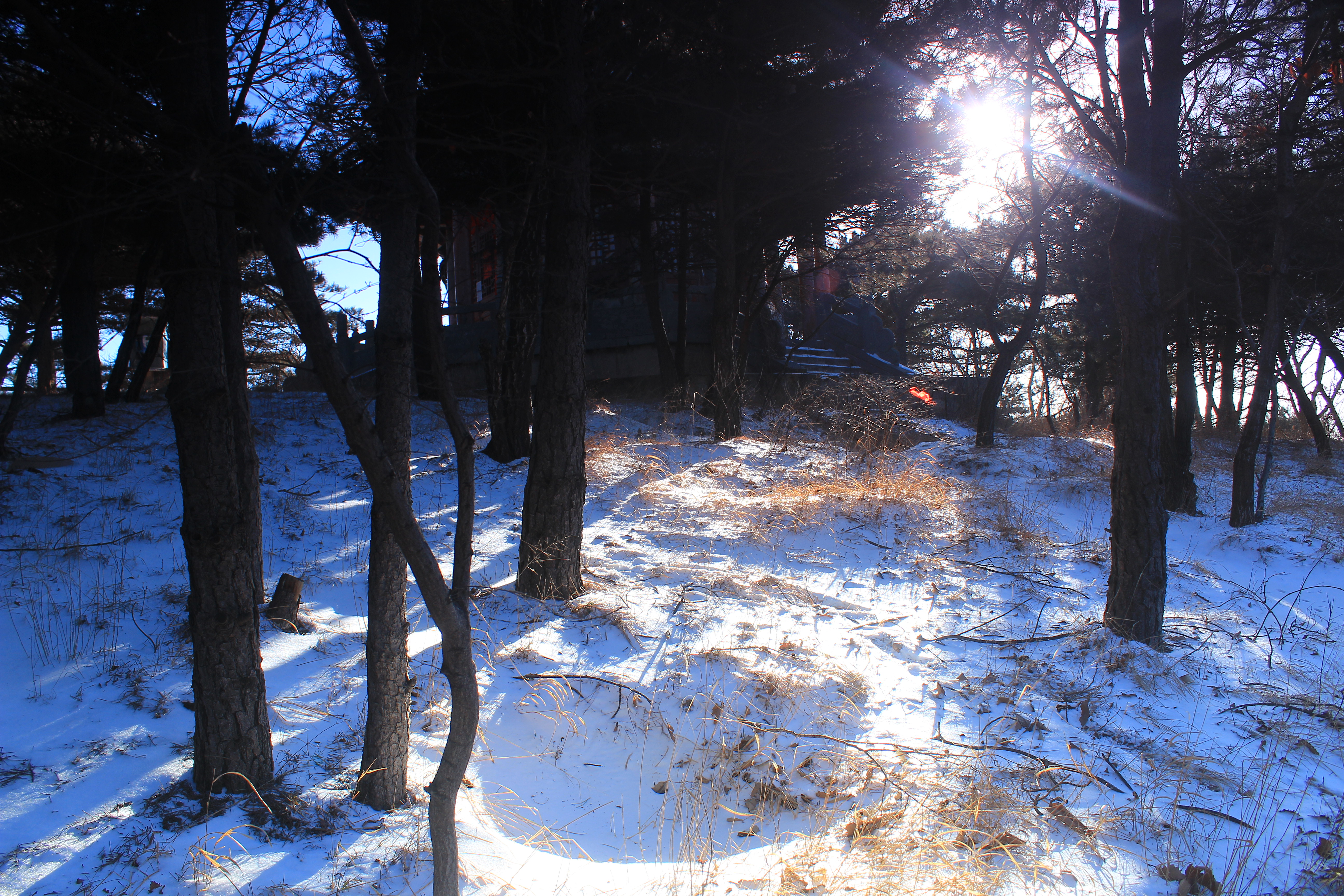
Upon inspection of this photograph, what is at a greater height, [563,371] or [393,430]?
[563,371]

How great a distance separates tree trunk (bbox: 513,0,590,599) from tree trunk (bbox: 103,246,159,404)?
6.68 metres

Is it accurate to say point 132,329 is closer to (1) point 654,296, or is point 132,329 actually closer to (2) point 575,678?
(1) point 654,296

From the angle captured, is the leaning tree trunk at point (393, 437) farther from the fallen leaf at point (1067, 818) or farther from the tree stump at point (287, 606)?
the fallen leaf at point (1067, 818)

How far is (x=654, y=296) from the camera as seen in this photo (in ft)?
→ 44.9

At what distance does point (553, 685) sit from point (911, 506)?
16.8 ft

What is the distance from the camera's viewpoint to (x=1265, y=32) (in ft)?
25.4

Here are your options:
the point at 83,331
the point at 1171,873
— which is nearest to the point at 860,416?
the point at 1171,873

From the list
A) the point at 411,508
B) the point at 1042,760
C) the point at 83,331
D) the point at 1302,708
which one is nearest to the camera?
the point at 411,508

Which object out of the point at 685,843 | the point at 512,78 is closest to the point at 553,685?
the point at 685,843

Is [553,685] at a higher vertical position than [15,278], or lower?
lower

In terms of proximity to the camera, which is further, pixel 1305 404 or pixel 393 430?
pixel 1305 404

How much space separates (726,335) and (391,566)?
880 centimetres

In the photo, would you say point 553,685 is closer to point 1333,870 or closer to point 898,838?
point 898,838

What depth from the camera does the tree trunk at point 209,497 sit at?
9.89 ft
